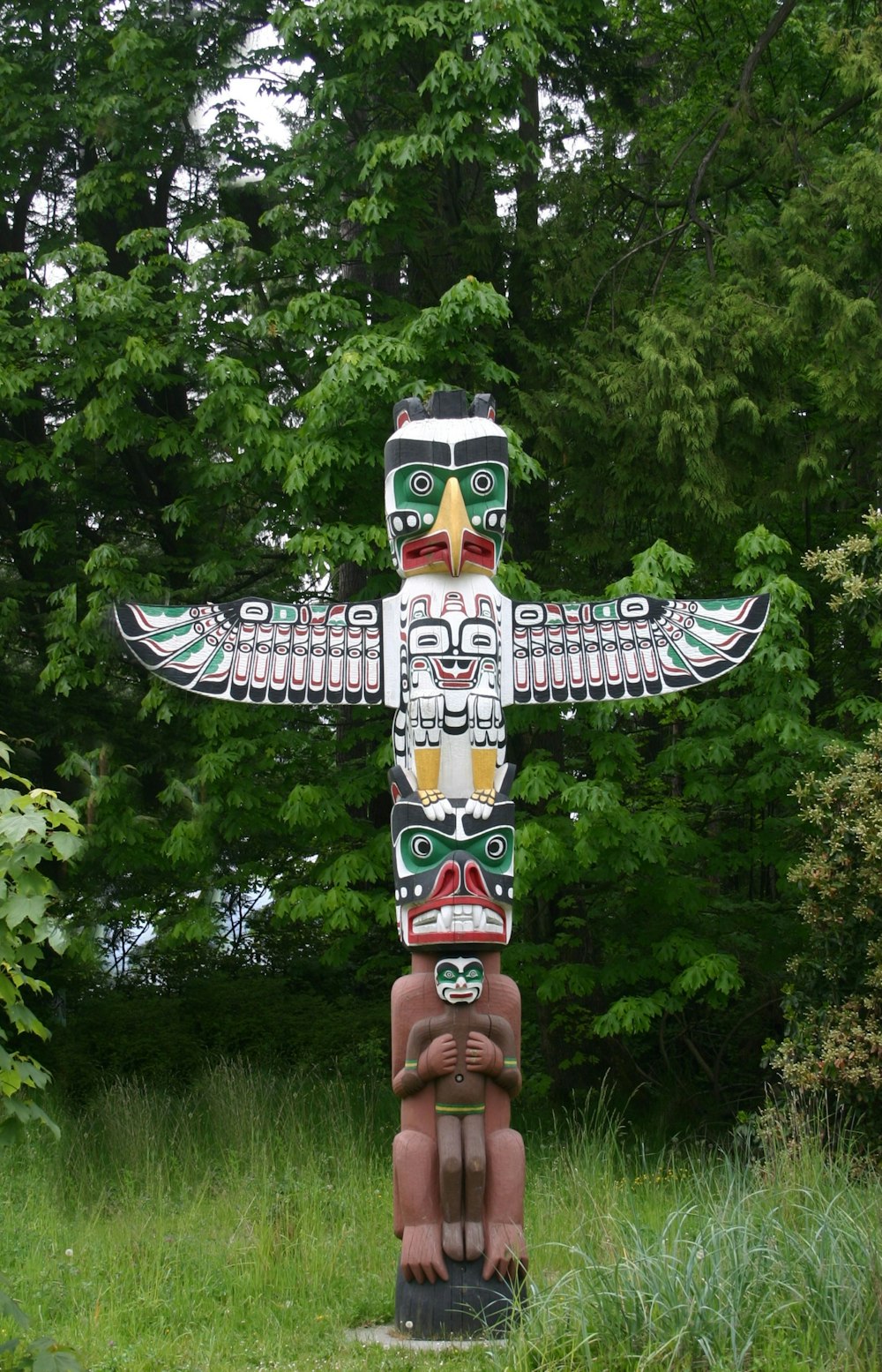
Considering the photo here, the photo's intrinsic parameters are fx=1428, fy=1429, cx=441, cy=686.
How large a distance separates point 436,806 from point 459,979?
0.78 meters

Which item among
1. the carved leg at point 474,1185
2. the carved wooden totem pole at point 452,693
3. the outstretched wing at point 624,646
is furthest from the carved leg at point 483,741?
the carved leg at point 474,1185

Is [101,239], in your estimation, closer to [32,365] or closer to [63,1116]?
[32,365]

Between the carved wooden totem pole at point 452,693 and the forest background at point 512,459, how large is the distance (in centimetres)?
174

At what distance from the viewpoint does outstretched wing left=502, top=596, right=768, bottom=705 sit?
7.30 meters

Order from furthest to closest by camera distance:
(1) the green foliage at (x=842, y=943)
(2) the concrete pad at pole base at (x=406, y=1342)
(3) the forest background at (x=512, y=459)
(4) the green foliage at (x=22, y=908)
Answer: (3) the forest background at (x=512, y=459)
(1) the green foliage at (x=842, y=943)
(2) the concrete pad at pole base at (x=406, y=1342)
(4) the green foliage at (x=22, y=908)

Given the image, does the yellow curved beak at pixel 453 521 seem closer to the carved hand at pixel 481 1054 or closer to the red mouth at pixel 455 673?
the red mouth at pixel 455 673

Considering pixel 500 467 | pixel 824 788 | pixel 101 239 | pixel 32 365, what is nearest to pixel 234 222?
pixel 32 365

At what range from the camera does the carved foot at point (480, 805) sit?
21.3 feet

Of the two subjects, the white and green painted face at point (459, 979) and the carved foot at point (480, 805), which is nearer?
the white and green painted face at point (459, 979)

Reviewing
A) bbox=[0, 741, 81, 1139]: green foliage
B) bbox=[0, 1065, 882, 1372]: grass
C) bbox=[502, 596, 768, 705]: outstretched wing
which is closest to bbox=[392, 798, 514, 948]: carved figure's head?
bbox=[502, 596, 768, 705]: outstretched wing

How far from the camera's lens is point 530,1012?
13477mm

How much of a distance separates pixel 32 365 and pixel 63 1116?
231 inches

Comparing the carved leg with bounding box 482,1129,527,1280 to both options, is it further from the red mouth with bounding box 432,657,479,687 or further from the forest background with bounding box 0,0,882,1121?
the forest background with bounding box 0,0,882,1121

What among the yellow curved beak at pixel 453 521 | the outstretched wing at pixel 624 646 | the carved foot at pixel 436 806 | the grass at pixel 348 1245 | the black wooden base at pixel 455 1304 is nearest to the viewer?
the grass at pixel 348 1245
